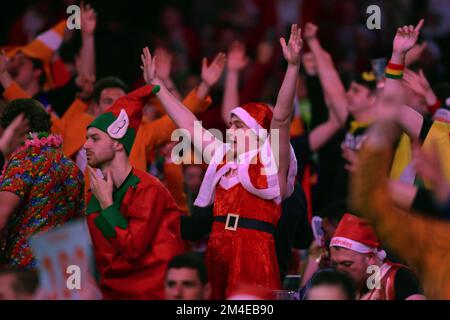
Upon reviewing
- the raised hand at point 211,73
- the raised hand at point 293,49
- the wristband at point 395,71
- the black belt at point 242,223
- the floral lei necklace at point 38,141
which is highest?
the raised hand at point 293,49

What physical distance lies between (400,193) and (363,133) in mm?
3427

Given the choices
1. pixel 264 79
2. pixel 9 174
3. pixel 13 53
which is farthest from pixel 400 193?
pixel 264 79

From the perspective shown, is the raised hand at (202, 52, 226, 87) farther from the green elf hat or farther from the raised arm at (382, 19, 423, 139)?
the raised arm at (382, 19, 423, 139)

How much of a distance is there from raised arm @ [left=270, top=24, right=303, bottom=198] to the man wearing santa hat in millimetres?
476

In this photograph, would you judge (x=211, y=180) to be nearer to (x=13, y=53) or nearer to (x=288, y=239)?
(x=288, y=239)

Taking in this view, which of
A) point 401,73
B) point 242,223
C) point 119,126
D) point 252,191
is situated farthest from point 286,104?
point 119,126

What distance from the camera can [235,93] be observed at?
978 centimetres

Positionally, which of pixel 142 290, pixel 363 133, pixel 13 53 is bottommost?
pixel 142 290

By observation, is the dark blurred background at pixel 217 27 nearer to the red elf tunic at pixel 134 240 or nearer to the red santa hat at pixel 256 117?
the red santa hat at pixel 256 117

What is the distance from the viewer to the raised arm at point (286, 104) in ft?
22.1

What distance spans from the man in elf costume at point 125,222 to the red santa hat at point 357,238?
3.01 ft

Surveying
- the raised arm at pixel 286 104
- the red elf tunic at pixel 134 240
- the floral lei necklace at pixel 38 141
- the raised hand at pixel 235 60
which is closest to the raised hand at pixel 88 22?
the raised hand at pixel 235 60

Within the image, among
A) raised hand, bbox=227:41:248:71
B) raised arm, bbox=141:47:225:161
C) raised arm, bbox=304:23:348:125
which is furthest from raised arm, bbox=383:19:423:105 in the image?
raised hand, bbox=227:41:248:71
